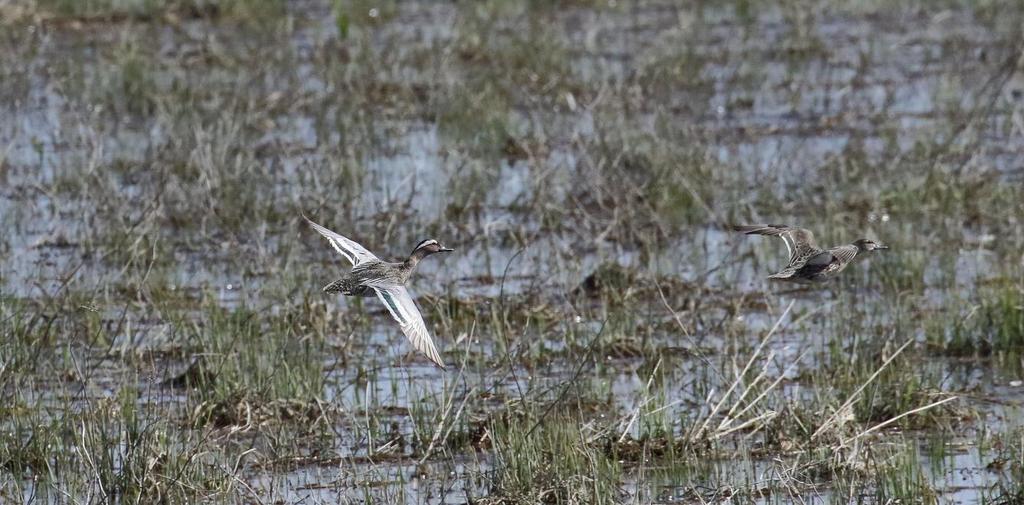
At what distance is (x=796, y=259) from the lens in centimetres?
514

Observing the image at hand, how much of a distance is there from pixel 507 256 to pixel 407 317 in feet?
15.2

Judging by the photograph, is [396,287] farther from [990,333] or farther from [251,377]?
[990,333]

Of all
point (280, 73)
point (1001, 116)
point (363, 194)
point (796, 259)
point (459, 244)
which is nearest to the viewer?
point (796, 259)

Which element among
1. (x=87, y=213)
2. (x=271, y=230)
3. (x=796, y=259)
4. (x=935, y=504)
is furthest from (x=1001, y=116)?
(x=796, y=259)

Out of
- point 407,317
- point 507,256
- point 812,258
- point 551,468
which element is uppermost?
point 812,258

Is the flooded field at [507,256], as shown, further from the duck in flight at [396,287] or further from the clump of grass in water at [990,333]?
the duck in flight at [396,287]

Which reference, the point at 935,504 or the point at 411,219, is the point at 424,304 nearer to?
the point at 411,219

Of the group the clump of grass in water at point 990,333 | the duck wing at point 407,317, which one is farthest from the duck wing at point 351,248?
the clump of grass in water at point 990,333

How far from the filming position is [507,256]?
971cm

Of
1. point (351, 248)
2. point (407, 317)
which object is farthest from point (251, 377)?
point (407, 317)

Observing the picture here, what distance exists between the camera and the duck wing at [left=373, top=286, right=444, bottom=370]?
16.0 feet

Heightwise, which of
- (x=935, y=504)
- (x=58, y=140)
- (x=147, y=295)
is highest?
(x=58, y=140)

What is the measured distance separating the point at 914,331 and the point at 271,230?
142 inches

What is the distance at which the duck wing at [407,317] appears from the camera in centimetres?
489
